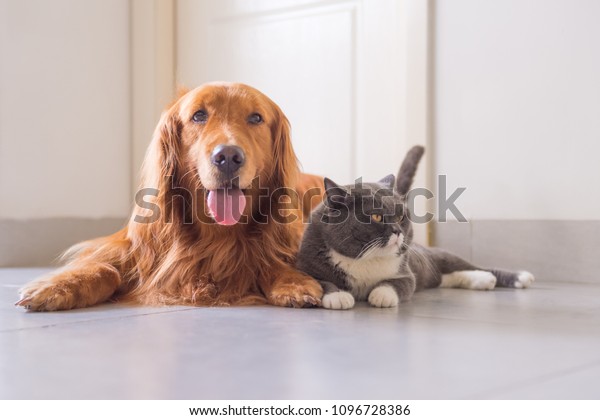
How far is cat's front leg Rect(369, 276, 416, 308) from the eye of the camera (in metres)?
1.67

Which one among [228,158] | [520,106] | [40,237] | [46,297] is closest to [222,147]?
[228,158]

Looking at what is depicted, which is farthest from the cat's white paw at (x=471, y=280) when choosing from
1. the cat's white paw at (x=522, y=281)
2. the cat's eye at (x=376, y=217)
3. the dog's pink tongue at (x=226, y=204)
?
the dog's pink tongue at (x=226, y=204)

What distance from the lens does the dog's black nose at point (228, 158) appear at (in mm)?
1617

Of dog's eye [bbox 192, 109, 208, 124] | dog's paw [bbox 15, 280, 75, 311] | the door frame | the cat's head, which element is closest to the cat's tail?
the cat's head

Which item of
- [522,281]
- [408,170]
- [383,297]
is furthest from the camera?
[408,170]

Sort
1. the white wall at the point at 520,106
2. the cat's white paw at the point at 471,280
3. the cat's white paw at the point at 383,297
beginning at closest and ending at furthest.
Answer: the cat's white paw at the point at 383,297
the cat's white paw at the point at 471,280
the white wall at the point at 520,106

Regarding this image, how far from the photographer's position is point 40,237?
9.75ft

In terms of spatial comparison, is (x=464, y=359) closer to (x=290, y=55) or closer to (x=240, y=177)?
(x=240, y=177)

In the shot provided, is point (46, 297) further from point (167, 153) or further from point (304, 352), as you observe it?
point (304, 352)

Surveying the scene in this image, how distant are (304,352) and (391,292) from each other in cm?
58

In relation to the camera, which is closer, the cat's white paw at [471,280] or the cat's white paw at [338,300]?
the cat's white paw at [338,300]

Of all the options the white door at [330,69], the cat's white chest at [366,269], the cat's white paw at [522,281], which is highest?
the white door at [330,69]

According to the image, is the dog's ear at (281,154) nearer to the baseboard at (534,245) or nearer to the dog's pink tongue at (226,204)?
the dog's pink tongue at (226,204)

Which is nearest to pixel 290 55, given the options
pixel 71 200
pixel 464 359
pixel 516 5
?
pixel 516 5
